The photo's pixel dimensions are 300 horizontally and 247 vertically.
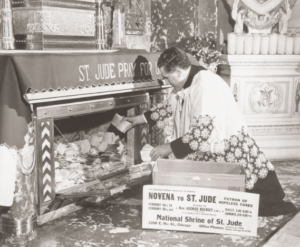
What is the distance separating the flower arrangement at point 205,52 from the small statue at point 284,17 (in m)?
1.13

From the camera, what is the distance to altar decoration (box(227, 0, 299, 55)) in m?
5.53

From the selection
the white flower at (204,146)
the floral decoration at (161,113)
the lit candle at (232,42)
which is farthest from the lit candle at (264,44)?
the white flower at (204,146)

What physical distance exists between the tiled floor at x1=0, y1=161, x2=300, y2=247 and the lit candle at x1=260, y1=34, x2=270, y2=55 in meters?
2.65

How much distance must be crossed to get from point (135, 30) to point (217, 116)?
197 cm

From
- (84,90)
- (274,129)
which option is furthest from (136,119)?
(274,129)

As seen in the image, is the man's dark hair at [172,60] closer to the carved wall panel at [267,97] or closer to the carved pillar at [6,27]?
the carved pillar at [6,27]

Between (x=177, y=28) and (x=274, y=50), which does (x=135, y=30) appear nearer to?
(x=177, y=28)

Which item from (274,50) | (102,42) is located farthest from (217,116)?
(274,50)

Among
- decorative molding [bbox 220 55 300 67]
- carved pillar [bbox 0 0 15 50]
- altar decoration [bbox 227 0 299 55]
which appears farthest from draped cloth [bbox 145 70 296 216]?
altar decoration [bbox 227 0 299 55]

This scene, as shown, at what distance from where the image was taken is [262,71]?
5527 mm

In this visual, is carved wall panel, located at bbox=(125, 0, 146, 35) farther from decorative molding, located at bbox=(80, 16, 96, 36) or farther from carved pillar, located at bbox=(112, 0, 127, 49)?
decorative molding, located at bbox=(80, 16, 96, 36)

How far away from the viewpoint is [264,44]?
5.53 metres

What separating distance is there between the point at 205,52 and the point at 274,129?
4.91 ft

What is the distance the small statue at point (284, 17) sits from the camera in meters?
5.68
